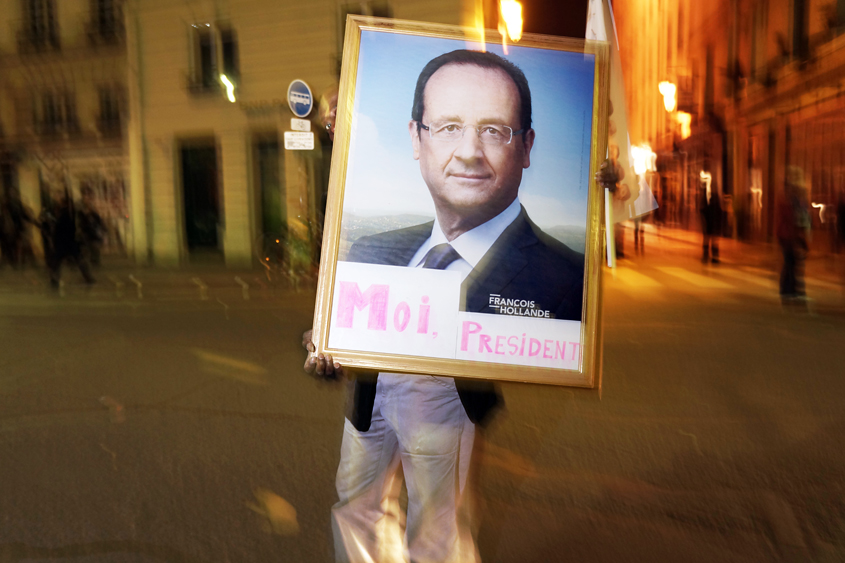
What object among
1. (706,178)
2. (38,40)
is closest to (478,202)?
(38,40)

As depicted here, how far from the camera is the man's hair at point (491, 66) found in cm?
162

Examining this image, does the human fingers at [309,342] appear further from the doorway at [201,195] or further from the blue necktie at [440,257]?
the doorway at [201,195]

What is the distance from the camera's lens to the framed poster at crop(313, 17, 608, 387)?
163cm

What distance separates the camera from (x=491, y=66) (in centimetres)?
163

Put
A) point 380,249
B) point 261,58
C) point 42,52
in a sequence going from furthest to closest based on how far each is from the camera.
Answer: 1. point 42,52
2. point 261,58
3. point 380,249

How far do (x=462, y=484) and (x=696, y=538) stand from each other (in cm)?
157

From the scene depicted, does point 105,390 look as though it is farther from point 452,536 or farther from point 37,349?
point 452,536

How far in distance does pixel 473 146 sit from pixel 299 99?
8054 mm

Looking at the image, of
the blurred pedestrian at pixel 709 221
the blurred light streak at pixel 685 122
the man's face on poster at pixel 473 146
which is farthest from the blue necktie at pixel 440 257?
the blurred light streak at pixel 685 122

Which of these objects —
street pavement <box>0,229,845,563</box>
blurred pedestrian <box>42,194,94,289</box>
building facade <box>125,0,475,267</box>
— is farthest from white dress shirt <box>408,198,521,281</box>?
building facade <box>125,0,475,267</box>

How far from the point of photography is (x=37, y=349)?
7.01 meters

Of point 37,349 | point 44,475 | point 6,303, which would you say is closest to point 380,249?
point 44,475

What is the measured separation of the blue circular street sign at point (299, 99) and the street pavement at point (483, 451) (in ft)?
10.9

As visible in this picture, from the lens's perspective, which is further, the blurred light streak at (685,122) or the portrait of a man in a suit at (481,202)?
the blurred light streak at (685,122)
